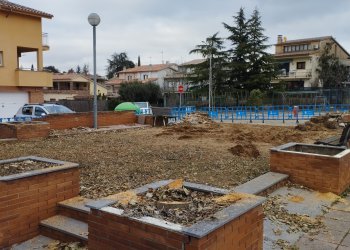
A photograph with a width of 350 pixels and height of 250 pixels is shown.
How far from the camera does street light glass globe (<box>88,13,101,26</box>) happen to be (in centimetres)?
1464

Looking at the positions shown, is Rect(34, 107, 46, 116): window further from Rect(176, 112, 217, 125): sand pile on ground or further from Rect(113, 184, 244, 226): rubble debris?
Rect(113, 184, 244, 226): rubble debris

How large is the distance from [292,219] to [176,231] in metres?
2.71

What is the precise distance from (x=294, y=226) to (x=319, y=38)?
54.4m

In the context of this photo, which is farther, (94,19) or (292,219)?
(94,19)

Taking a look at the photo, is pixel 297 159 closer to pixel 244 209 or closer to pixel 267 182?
pixel 267 182

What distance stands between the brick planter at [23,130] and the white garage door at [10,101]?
51.0 ft

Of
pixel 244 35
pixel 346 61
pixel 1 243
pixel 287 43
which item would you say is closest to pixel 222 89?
pixel 244 35

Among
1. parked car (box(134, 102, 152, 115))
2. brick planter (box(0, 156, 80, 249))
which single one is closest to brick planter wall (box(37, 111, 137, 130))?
parked car (box(134, 102, 152, 115))

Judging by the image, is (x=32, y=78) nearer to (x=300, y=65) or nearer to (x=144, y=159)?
(x=144, y=159)

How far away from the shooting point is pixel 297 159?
6.68 meters

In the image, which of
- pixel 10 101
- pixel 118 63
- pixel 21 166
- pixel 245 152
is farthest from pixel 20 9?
pixel 118 63

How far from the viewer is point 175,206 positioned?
3.44m

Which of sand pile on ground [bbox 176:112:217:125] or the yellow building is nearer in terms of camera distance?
sand pile on ground [bbox 176:112:217:125]

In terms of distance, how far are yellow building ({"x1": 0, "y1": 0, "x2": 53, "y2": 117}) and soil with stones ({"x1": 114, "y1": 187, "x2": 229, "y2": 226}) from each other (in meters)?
25.3
